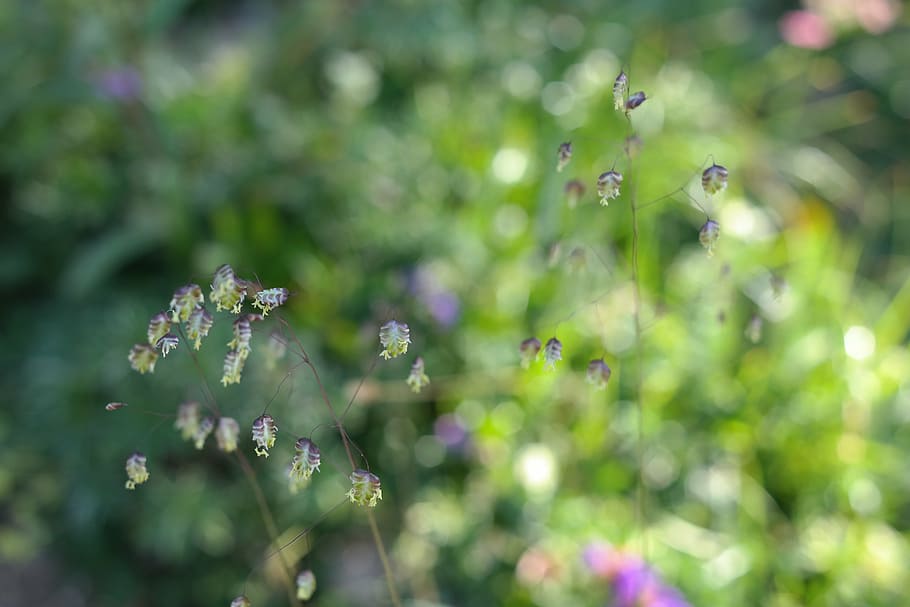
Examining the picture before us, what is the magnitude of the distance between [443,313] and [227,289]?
1.16 m

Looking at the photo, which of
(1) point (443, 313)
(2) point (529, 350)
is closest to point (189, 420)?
(2) point (529, 350)

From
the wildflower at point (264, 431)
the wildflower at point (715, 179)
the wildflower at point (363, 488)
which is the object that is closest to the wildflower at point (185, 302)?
the wildflower at point (264, 431)

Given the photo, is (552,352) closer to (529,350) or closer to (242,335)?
(529,350)

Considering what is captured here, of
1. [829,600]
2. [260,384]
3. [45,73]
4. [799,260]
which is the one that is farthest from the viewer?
[45,73]

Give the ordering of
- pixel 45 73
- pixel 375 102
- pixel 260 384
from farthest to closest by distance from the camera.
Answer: pixel 375 102 → pixel 45 73 → pixel 260 384

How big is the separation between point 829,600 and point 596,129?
4.08ft

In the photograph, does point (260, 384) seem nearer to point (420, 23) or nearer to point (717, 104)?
point (420, 23)

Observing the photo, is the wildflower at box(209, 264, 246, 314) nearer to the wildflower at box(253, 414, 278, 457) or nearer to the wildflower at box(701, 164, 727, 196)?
the wildflower at box(253, 414, 278, 457)

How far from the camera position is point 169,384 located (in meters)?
1.81

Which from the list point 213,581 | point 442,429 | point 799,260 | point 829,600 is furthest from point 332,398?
point 799,260

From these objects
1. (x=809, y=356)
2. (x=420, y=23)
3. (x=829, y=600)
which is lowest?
(x=829, y=600)

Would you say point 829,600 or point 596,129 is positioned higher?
point 596,129

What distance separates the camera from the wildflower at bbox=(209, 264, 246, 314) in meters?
0.83

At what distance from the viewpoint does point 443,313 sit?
1.97 meters
